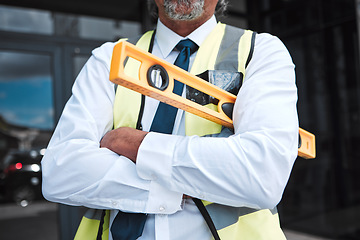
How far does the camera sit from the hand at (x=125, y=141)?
3.02ft

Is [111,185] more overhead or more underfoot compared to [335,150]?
more overhead

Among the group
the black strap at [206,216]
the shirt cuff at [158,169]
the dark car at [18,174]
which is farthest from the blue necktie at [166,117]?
the dark car at [18,174]

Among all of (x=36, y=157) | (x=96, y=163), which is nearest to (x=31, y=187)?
(x=36, y=157)

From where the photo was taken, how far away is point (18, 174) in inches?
176

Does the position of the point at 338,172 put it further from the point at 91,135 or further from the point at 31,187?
the point at 31,187

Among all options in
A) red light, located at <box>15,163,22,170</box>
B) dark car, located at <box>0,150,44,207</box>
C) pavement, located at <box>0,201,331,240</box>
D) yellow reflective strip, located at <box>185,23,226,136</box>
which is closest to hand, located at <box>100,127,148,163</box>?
yellow reflective strip, located at <box>185,23,226,136</box>

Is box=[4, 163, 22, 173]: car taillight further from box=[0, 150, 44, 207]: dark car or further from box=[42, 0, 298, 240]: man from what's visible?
box=[42, 0, 298, 240]: man

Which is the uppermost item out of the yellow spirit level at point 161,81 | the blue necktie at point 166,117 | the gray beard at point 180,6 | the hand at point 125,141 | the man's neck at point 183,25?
the gray beard at point 180,6

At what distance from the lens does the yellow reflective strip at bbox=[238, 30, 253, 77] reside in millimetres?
1025

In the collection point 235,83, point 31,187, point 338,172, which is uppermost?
point 235,83

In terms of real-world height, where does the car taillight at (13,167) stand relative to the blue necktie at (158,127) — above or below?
below

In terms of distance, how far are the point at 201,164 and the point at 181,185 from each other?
0.24ft

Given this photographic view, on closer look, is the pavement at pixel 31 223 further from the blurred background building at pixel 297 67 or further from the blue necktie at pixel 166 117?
the blue necktie at pixel 166 117

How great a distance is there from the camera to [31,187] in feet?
14.9
